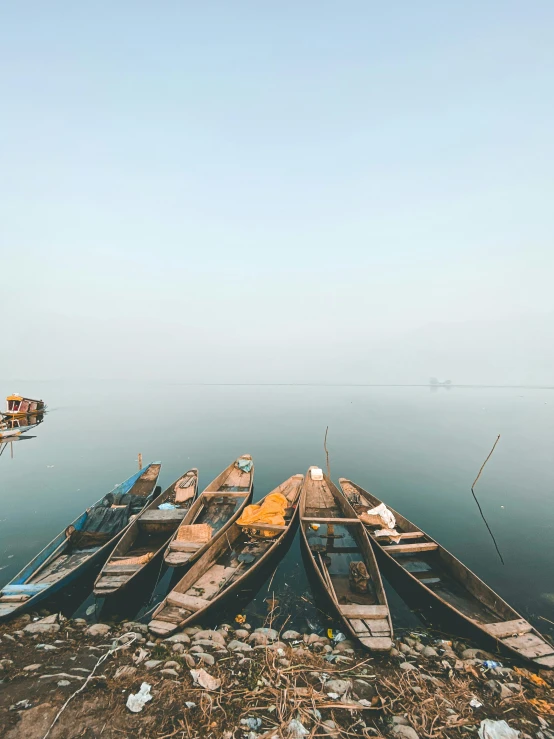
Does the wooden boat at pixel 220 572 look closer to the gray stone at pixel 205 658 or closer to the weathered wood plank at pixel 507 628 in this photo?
the gray stone at pixel 205 658

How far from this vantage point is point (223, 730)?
5309mm

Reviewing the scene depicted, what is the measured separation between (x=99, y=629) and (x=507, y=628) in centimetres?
Result: 1125

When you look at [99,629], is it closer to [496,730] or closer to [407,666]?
[407,666]

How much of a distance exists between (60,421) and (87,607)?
182 ft

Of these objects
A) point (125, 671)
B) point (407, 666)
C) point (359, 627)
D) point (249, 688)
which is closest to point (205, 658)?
point (249, 688)

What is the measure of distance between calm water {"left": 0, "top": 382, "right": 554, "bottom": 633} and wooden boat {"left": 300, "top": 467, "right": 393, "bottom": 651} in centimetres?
108

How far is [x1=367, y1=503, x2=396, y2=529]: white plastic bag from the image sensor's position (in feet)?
43.1

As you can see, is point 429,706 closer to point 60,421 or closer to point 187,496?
point 187,496

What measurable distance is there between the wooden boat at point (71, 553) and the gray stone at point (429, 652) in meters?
11.1

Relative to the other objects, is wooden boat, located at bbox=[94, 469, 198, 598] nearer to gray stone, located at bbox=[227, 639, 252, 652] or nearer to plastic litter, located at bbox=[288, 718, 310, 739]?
gray stone, located at bbox=[227, 639, 252, 652]

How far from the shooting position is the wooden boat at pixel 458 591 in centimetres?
726

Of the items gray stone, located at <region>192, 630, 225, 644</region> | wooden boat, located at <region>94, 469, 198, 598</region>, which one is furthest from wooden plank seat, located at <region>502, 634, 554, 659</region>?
wooden boat, located at <region>94, 469, 198, 598</region>

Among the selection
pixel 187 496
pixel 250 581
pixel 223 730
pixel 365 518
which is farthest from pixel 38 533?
pixel 365 518

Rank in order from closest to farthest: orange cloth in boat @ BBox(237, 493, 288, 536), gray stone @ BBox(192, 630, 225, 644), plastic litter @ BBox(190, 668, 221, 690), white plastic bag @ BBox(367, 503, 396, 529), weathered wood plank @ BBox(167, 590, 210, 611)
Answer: plastic litter @ BBox(190, 668, 221, 690)
gray stone @ BBox(192, 630, 225, 644)
weathered wood plank @ BBox(167, 590, 210, 611)
orange cloth in boat @ BBox(237, 493, 288, 536)
white plastic bag @ BBox(367, 503, 396, 529)
